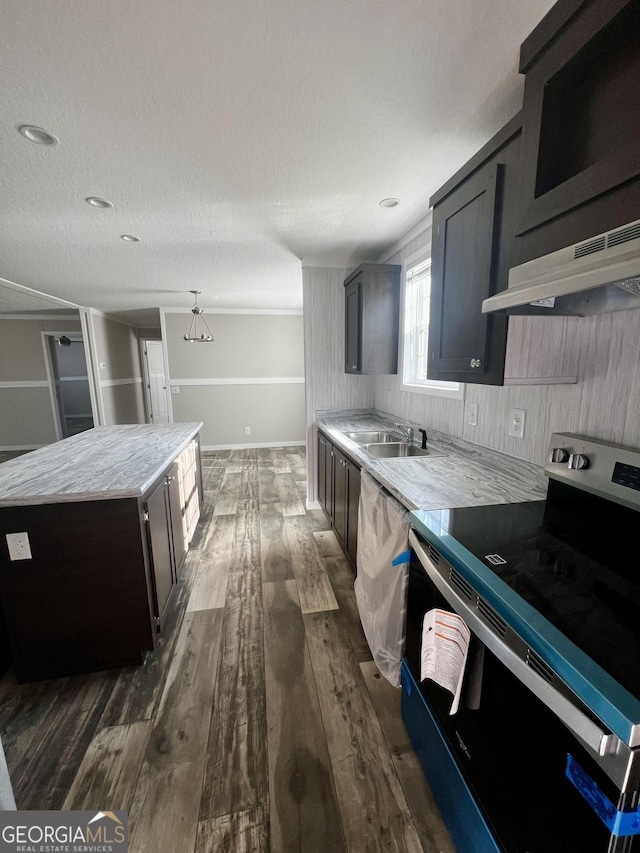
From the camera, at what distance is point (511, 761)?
0.73 metres

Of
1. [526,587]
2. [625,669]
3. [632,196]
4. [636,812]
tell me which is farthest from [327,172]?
[636,812]

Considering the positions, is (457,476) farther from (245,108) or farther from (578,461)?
(245,108)

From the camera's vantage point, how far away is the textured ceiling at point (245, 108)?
98 cm

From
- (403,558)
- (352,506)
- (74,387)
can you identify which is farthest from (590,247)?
(74,387)

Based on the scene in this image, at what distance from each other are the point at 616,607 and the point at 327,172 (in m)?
2.12

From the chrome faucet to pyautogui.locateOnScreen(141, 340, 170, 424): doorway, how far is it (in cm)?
684

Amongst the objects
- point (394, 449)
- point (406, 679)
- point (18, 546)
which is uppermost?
point (394, 449)

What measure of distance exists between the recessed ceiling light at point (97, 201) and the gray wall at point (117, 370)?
416 centimetres

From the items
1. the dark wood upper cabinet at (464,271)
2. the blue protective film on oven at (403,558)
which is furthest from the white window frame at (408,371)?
the blue protective film on oven at (403,558)

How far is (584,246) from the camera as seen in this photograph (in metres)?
0.77

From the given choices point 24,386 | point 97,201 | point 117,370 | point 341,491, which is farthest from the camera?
point 117,370

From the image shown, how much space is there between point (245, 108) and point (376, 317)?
170cm

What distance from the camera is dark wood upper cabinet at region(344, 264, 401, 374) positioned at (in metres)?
2.75

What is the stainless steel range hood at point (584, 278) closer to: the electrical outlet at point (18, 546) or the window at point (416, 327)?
the window at point (416, 327)
